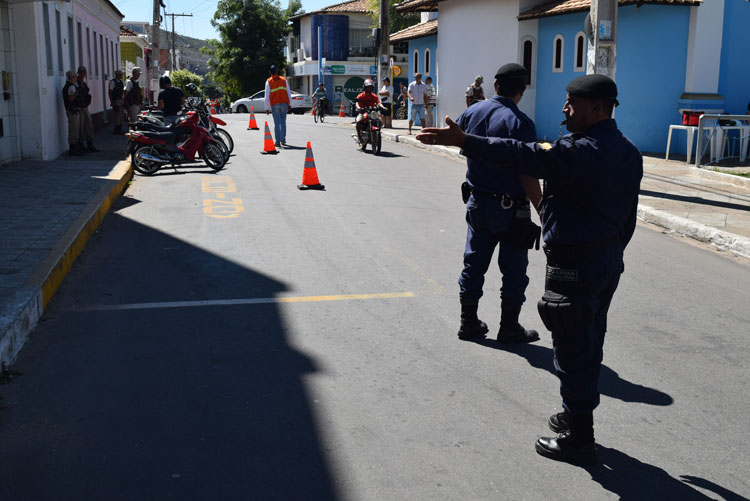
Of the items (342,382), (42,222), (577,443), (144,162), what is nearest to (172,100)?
(144,162)

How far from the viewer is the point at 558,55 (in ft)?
71.3

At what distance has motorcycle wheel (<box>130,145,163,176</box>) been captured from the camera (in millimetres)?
14664

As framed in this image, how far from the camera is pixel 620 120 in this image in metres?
19.1

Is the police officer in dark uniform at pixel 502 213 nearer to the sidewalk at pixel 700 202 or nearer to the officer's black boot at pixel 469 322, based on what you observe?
the officer's black boot at pixel 469 322

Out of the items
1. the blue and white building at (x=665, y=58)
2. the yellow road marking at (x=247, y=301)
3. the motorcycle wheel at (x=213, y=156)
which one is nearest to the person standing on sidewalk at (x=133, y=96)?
the motorcycle wheel at (x=213, y=156)

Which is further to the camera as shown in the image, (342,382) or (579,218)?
(342,382)

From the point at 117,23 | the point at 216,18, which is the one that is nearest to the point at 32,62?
the point at 117,23

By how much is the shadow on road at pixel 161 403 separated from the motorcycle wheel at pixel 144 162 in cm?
808

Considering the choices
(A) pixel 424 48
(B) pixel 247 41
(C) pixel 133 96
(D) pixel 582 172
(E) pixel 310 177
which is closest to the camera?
(D) pixel 582 172

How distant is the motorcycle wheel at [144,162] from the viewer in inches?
577

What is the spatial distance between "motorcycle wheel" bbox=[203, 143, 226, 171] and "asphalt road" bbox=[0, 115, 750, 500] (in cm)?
608

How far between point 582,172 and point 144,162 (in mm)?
12400

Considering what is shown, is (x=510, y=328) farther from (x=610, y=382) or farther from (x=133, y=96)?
(x=133, y=96)

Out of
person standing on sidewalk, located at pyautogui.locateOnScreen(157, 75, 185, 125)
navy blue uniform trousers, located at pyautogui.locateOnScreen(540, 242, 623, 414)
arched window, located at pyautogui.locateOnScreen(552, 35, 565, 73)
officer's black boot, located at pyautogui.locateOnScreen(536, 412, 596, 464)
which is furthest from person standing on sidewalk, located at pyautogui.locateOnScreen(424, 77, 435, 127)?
officer's black boot, located at pyautogui.locateOnScreen(536, 412, 596, 464)
